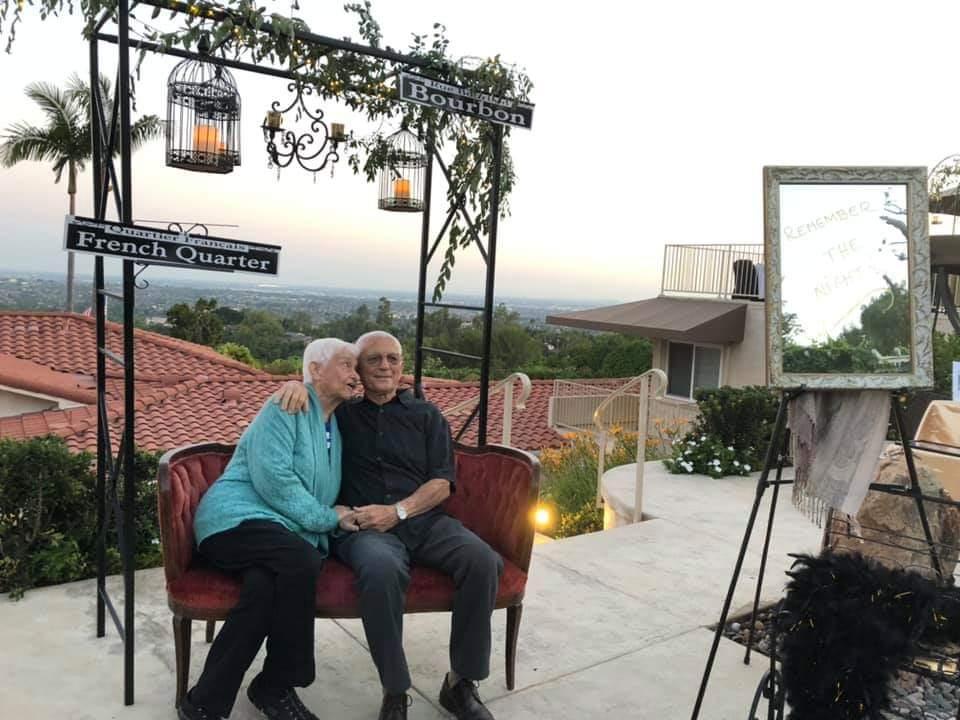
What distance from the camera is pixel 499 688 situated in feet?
9.53

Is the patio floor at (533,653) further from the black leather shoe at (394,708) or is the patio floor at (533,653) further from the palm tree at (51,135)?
the palm tree at (51,135)

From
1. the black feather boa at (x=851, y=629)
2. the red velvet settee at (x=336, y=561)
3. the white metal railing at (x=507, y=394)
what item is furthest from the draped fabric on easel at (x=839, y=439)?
the white metal railing at (x=507, y=394)

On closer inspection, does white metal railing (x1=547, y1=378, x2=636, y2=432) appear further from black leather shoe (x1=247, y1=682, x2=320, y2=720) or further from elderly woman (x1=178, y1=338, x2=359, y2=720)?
black leather shoe (x1=247, y1=682, x2=320, y2=720)

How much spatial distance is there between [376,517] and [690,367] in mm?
15031

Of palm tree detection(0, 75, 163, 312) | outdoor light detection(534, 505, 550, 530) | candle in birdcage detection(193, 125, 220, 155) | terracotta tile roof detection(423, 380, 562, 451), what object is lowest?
terracotta tile roof detection(423, 380, 562, 451)

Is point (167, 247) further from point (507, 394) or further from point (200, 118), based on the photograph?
point (507, 394)

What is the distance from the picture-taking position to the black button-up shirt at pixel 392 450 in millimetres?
2844

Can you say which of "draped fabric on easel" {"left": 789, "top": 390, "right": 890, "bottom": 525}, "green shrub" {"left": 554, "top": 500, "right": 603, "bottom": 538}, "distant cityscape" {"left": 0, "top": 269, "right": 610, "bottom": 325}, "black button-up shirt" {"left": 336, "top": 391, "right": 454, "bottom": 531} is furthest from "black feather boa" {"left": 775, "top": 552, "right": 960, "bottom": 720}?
"green shrub" {"left": 554, "top": 500, "right": 603, "bottom": 538}

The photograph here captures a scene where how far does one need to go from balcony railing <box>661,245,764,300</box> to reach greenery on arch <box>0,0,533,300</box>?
40.6ft

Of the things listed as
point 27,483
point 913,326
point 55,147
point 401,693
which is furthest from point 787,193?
point 55,147

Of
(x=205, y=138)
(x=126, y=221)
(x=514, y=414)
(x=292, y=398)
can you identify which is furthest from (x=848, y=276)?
(x=514, y=414)

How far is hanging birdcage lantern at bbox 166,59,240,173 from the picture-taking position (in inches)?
131

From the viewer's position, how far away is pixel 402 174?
409cm

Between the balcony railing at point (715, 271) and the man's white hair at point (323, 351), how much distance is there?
13418 mm
